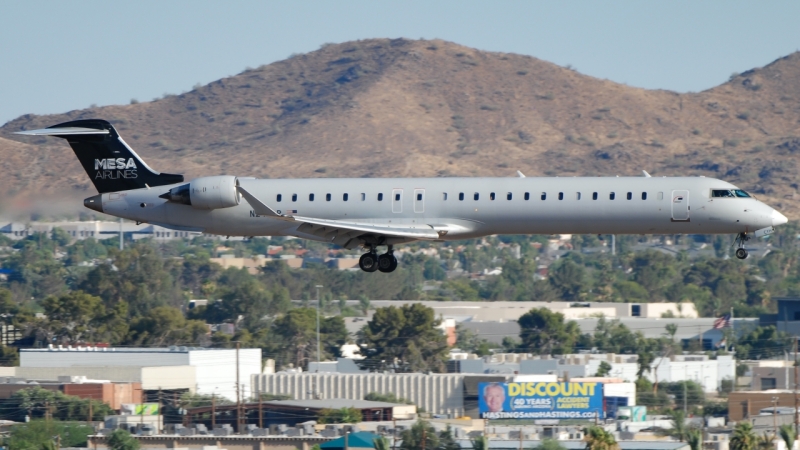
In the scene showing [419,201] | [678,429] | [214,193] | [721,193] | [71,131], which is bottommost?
[678,429]

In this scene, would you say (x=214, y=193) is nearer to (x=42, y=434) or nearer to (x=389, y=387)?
(x=42, y=434)

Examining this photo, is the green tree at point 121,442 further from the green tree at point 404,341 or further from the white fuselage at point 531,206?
the green tree at point 404,341

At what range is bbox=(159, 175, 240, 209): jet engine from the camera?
134ft

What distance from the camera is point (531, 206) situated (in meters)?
39.2

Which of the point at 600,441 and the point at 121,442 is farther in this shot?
the point at 121,442

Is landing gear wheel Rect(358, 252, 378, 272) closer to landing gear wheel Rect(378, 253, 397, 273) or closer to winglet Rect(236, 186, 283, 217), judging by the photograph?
landing gear wheel Rect(378, 253, 397, 273)

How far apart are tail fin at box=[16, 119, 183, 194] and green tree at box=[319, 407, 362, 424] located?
836 inches

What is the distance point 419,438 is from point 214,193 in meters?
16.4

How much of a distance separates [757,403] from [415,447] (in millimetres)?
21932

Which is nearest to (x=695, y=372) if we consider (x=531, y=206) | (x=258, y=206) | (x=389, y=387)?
(x=389, y=387)

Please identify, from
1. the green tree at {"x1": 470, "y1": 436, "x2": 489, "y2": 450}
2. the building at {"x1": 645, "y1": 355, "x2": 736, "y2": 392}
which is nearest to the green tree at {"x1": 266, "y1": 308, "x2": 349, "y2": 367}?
the building at {"x1": 645, "y1": 355, "x2": 736, "y2": 392}

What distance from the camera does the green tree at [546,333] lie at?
349ft

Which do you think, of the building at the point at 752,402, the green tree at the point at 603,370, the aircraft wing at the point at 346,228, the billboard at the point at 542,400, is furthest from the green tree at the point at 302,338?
the aircraft wing at the point at 346,228

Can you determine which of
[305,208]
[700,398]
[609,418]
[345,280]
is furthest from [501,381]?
[345,280]
